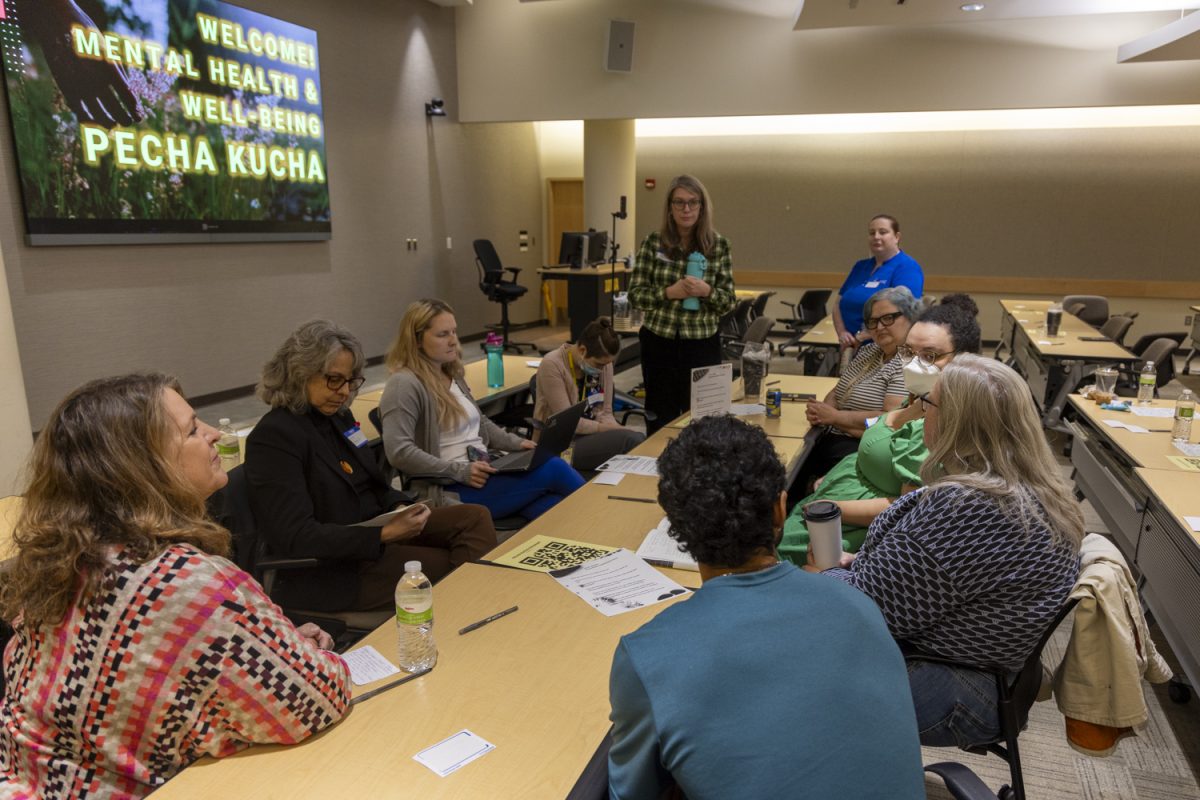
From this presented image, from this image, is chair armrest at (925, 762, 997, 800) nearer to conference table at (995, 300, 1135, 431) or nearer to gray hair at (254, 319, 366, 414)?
gray hair at (254, 319, 366, 414)

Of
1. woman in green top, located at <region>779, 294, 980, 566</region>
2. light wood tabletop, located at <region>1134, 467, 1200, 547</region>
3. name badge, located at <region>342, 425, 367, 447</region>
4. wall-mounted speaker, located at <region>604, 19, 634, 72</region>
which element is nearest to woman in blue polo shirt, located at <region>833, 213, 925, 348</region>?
woman in green top, located at <region>779, 294, 980, 566</region>

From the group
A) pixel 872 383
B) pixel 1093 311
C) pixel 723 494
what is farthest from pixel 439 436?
pixel 1093 311

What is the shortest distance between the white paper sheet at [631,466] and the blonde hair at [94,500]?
67.4 inches

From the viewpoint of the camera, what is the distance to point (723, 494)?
3.85 feet

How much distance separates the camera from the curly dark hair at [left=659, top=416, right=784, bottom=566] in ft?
3.82

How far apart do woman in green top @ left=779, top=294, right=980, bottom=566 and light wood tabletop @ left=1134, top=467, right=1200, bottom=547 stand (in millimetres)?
720

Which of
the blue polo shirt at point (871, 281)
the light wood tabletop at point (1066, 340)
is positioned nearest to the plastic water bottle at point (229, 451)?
the blue polo shirt at point (871, 281)

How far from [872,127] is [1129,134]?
2975 millimetres

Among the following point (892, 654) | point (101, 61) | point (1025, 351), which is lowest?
point (1025, 351)

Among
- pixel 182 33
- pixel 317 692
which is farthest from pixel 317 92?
pixel 317 692

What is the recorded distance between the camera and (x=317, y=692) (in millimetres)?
1281

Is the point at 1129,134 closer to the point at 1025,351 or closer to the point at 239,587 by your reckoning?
the point at 1025,351

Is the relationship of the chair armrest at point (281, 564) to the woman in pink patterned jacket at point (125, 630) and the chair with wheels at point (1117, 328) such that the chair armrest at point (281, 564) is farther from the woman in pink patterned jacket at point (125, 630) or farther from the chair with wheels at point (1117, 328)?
the chair with wheels at point (1117, 328)

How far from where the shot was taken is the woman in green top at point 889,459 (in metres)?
2.35
